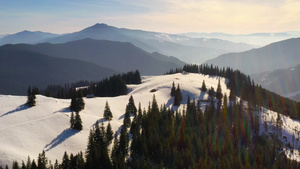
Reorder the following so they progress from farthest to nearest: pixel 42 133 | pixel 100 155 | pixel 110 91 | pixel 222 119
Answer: pixel 110 91 → pixel 222 119 → pixel 42 133 → pixel 100 155

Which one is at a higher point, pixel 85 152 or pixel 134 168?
pixel 85 152

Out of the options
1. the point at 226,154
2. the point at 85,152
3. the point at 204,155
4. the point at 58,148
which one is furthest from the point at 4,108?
the point at 226,154

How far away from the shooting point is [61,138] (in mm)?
59875

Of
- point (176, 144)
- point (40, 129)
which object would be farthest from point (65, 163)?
point (176, 144)

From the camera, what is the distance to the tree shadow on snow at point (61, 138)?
55.4m

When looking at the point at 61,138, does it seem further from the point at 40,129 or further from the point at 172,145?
the point at 172,145

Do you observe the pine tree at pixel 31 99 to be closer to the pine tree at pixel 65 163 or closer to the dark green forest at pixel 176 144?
the dark green forest at pixel 176 144

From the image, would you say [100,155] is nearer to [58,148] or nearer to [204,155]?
[58,148]

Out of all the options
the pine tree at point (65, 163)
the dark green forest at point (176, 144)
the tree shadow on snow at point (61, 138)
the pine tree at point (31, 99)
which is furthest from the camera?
the pine tree at point (31, 99)

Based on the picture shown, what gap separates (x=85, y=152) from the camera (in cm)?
5691

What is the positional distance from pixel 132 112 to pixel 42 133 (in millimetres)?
42526

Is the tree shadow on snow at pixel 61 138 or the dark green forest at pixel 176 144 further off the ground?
the tree shadow on snow at pixel 61 138

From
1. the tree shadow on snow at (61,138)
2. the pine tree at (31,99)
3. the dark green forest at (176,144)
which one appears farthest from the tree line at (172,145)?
the pine tree at (31,99)

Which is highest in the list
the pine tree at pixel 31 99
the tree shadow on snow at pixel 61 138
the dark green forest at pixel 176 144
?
the pine tree at pixel 31 99
